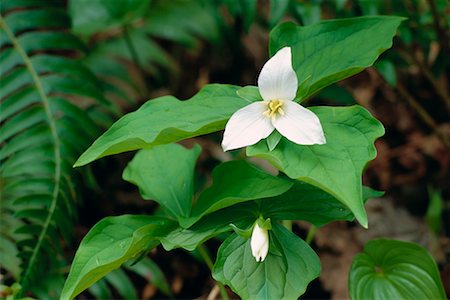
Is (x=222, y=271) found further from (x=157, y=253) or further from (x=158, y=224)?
(x=157, y=253)

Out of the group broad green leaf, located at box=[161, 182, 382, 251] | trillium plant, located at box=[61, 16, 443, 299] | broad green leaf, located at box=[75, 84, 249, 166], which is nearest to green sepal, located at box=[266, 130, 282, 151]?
trillium plant, located at box=[61, 16, 443, 299]

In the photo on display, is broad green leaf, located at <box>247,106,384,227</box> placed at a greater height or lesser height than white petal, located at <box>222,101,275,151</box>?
lesser

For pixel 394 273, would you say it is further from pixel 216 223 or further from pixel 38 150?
pixel 38 150

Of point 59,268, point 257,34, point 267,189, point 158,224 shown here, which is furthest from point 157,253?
point 257,34

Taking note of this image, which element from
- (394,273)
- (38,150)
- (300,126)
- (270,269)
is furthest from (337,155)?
(38,150)

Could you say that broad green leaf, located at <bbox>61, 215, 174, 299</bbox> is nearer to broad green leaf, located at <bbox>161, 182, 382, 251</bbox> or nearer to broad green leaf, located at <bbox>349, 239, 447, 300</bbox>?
broad green leaf, located at <bbox>161, 182, 382, 251</bbox>

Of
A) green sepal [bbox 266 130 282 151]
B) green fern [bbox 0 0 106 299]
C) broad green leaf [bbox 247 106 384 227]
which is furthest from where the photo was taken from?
green fern [bbox 0 0 106 299]
